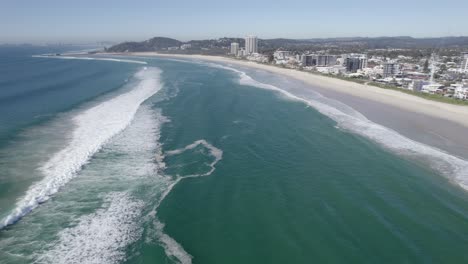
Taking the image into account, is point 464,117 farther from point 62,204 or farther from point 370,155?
point 62,204

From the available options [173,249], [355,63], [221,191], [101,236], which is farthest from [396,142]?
[355,63]

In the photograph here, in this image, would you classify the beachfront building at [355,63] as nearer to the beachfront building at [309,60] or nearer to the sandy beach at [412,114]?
the beachfront building at [309,60]

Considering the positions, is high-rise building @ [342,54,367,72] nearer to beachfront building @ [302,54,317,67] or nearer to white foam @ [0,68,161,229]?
beachfront building @ [302,54,317,67]

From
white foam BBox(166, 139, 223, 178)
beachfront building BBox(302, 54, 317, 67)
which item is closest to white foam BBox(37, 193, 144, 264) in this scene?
white foam BBox(166, 139, 223, 178)

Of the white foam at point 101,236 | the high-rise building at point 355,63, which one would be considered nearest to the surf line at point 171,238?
the white foam at point 101,236

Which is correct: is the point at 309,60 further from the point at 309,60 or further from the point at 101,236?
the point at 101,236

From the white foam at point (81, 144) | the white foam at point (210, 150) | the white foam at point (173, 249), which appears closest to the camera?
the white foam at point (173, 249)
